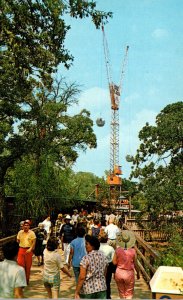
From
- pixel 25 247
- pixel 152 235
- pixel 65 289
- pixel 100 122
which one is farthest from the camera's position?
pixel 100 122

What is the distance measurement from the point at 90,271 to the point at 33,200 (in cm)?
2153

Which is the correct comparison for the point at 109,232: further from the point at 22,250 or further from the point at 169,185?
the point at 169,185

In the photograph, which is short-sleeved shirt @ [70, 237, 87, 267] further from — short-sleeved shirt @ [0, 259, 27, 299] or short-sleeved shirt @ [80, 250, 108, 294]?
short-sleeved shirt @ [0, 259, 27, 299]

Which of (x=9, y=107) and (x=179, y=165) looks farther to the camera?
(x=179, y=165)

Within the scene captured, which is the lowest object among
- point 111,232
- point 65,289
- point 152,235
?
point 65,289

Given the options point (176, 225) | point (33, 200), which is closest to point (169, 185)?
point (176, 225)

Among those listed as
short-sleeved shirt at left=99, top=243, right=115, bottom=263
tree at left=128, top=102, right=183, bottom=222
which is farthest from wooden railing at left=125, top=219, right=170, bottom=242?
short-sleeved shirt at left=99, top=243, right=115, bottom=263

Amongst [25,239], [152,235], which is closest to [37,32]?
[25,239]

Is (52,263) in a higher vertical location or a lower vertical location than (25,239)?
lower

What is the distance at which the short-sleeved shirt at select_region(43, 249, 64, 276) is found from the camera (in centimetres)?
687

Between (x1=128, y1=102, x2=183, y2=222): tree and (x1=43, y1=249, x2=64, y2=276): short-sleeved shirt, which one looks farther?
(x1=128, y1=102, x2=183, y2=222): tree

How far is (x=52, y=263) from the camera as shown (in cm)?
688

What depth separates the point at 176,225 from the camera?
30.4 metres

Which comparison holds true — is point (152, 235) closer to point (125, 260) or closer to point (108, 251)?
point (108, 251)
